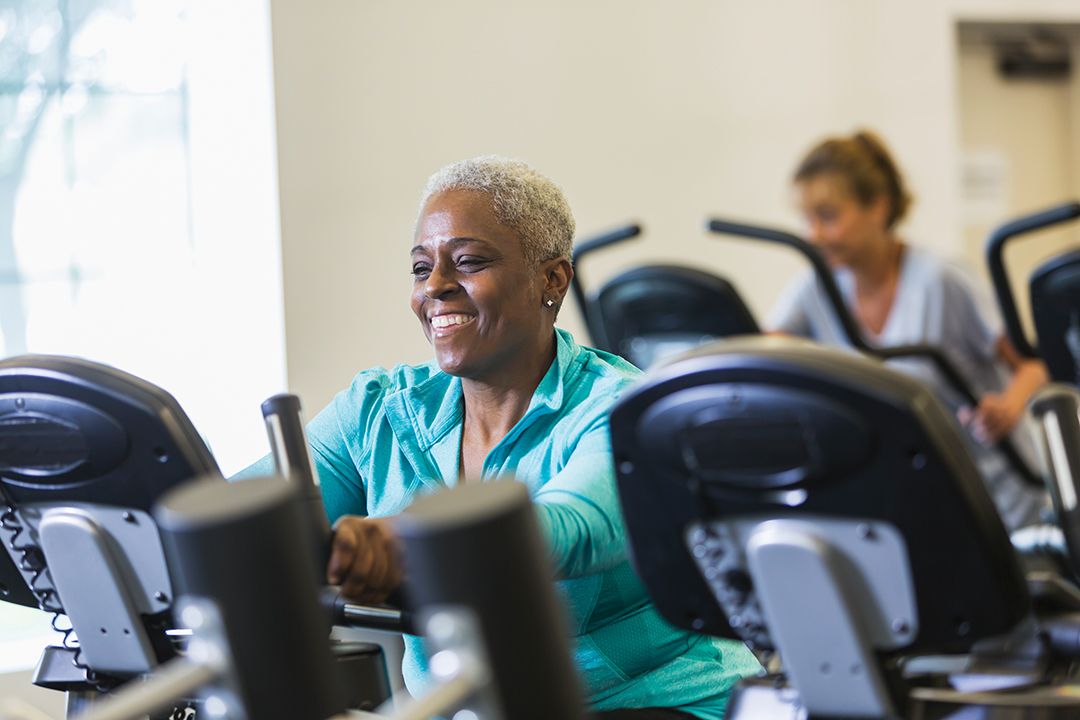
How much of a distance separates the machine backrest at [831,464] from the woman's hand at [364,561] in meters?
0.23

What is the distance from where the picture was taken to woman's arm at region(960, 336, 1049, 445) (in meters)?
2.80

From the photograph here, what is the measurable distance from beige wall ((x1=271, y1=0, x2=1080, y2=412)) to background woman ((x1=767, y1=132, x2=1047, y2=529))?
711 mm

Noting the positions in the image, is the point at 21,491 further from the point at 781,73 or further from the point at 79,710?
the point at 781,73

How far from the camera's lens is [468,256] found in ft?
5.17

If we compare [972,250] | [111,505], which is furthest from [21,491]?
[972,250]

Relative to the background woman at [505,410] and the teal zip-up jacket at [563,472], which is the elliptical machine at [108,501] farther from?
the background woman at [505,410]

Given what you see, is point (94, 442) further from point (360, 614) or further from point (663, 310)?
point (663, 310)

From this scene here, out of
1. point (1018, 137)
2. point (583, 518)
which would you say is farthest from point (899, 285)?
point (583, 518)

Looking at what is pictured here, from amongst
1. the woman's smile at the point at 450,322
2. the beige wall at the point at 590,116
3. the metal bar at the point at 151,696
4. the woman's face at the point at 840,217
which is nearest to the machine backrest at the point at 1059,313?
the woman's face at the point at 840,217

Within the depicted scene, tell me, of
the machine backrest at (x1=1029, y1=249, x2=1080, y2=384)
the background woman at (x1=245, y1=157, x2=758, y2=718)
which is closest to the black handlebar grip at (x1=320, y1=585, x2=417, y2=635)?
the background woman at (x1=245, y1=157, x2=758, y2=718)

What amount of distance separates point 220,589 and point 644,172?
128 inches

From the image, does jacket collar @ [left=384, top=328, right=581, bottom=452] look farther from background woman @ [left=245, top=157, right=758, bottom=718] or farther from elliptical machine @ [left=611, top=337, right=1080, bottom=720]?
elliptical machine @ [left=611, top=337, right=1080, bottom=720]

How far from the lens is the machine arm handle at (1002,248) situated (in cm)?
235

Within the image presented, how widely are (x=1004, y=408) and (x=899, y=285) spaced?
21.1 inches
